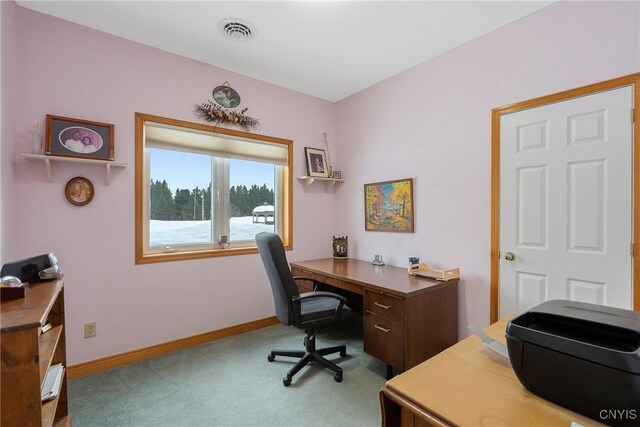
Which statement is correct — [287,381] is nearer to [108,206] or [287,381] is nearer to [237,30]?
[108,206]

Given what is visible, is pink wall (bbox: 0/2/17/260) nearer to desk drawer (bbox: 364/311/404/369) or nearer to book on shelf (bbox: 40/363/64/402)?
book on shelf (bbox: 40/363/64/402)

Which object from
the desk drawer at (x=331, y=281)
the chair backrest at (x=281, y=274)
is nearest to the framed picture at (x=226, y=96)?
the chair backrest at (x=281, y=274)

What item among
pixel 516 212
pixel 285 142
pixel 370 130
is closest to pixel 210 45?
pixel 285 142

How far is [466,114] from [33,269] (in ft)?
9.97

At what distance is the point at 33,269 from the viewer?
138 centimetres

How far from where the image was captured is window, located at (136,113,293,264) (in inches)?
102

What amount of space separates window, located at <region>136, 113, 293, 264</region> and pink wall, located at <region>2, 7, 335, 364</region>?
112 millimetres

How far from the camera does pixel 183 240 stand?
283 centimetres

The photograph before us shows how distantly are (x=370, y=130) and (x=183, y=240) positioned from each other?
2316 millimetres

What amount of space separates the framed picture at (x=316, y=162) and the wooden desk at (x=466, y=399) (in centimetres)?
271

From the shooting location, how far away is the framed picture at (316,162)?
347cm

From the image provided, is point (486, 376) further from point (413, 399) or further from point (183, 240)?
point (183, 240)

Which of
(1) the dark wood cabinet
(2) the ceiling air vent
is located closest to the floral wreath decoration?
(2) the ceiling air vent

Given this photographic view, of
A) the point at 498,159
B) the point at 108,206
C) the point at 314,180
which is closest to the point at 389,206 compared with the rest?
the point at 314,180
